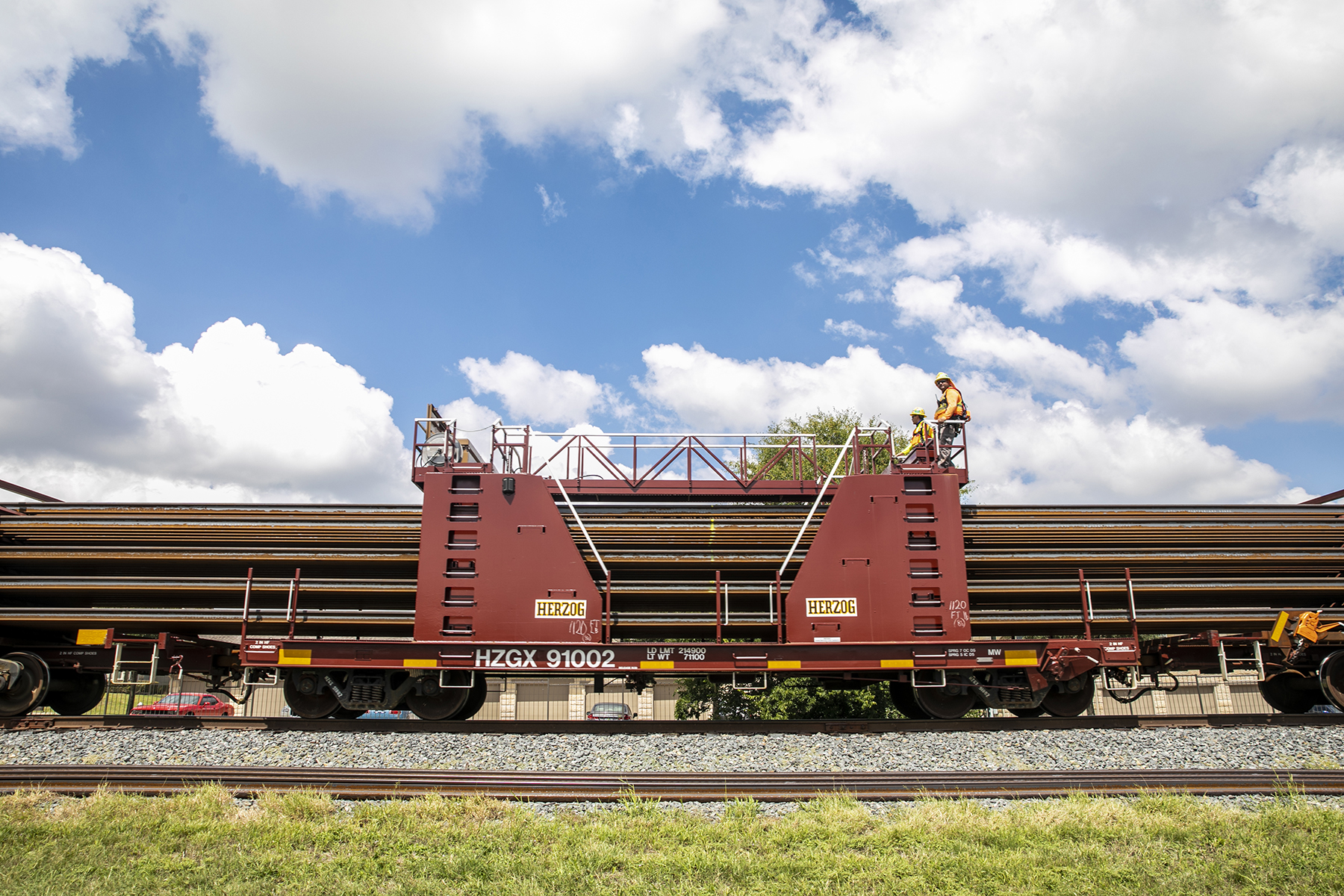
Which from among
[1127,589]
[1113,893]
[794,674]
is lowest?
[1113,893]

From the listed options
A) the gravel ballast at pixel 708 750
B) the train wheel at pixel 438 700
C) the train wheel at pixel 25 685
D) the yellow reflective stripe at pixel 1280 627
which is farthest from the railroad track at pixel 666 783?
the train wheel at pixel 25 685

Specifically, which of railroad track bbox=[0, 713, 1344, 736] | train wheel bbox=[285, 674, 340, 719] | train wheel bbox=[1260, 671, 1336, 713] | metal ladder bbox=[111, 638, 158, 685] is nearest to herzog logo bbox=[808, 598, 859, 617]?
railroad track bbox=[0, 713, 1344, 736]

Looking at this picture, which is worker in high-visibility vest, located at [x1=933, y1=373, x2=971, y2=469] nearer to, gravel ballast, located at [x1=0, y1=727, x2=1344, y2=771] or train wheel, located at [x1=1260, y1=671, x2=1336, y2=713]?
gravel ballast, located at [x1=0, y1=727, x2=1344, y2=771]

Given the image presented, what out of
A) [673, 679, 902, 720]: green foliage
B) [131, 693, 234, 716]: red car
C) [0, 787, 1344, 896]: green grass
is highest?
[0, 787, 1344, 896]: green grass

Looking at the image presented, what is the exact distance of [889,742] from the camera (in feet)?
33.4

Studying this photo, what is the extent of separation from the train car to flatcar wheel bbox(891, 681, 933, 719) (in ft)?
0.13

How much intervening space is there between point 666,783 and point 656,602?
194 inches

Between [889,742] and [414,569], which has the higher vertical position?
[414,569]

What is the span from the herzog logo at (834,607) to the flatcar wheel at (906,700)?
1.75m

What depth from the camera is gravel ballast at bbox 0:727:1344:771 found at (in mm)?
9234

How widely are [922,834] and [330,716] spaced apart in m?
10.2

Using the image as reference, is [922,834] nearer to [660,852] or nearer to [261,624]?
[660,852]

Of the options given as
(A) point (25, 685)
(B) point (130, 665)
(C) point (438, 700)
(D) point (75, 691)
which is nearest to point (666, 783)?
(C) point (438, 700)

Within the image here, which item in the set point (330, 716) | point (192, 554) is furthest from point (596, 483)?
point (192, 554)
